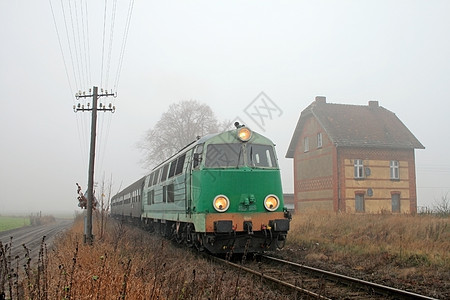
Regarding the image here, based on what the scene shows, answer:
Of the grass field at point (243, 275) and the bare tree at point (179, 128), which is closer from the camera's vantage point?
the grass field at point (243, 275)

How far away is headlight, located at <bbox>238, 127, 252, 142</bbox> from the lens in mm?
10938

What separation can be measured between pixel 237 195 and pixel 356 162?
20.7 meters

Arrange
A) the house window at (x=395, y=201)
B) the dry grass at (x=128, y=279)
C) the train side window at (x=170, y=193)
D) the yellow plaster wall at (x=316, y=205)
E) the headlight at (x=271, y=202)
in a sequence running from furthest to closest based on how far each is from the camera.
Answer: the house window at (x=395, y=201)
the yellow plaster wall at (x=316, y=205)
the train side window at (x=170, y=193)
the headlight at (x=271, y=202)
the dry grass at (x=128, y=279)

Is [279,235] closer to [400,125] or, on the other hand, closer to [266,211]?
[266,211]

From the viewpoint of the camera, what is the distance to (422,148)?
3080 centimetres

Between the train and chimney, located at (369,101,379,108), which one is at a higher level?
chimney, located at (369,101,379,108)

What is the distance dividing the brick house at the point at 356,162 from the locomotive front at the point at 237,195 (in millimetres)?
18789

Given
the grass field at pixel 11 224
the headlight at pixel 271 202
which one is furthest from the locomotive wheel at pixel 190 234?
the grass field at pixel 11 224

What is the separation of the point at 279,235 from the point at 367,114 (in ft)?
82.7

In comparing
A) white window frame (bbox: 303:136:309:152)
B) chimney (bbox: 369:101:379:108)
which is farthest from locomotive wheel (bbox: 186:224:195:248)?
chimney (bbox: 369:101:379:108)

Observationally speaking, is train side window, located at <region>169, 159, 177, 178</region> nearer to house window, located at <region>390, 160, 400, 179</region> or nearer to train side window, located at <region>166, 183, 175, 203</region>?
train side window, located at <region>166, 183, 175, 203</region>

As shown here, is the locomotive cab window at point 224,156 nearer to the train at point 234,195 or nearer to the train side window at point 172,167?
the train at point 234,195

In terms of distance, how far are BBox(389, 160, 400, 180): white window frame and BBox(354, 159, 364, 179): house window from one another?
237 centimetres

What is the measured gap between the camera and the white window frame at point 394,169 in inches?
1184
